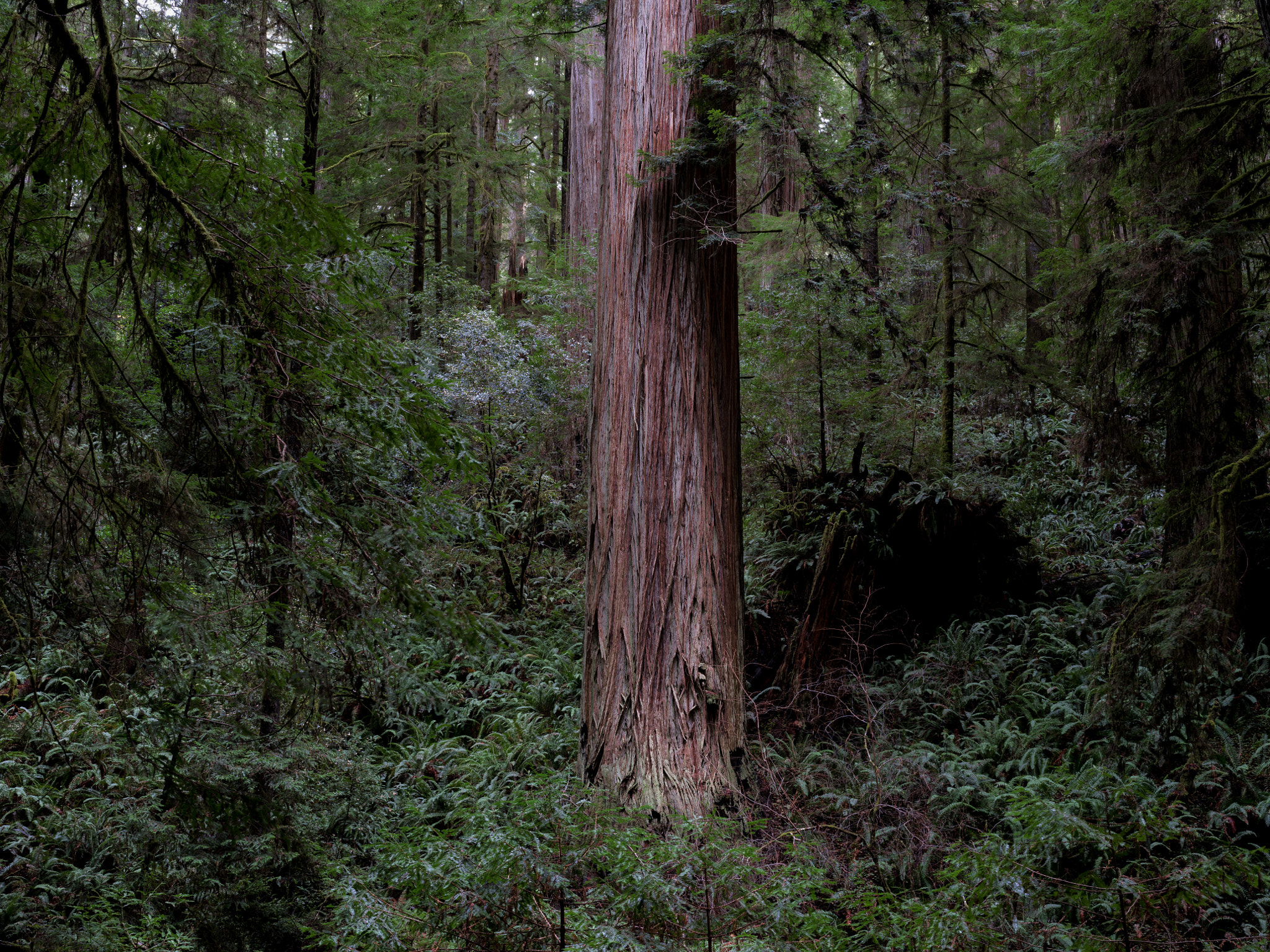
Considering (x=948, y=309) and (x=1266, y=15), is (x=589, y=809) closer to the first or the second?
(x=1266, y=15)

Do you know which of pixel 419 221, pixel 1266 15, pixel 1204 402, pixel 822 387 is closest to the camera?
pixel 1266 15

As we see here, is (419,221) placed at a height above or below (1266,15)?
above

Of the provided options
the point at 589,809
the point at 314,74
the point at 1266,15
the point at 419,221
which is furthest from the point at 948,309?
the point at 419,221

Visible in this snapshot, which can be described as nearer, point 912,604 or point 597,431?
point 597,431

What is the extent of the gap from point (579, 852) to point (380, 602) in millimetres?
1401

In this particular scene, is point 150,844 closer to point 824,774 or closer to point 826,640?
point 824,774

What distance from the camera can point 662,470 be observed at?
5078mm

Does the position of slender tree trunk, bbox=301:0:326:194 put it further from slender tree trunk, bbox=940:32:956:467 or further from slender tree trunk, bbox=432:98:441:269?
slender tree trunk, bbox=940:32:956:467

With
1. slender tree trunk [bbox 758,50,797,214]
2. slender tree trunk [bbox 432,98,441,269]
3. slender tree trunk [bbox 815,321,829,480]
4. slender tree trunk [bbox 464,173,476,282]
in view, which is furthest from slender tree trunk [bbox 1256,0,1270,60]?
slender tree trunk [bbox 464,173,476,282]

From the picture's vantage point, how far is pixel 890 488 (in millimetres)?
7379

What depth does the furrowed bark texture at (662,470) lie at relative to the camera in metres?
4.85

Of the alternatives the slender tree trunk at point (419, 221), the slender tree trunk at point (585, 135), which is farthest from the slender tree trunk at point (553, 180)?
the slender tree trunk at point (419, 221)

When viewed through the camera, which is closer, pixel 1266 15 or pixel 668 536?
pixel 1266 15

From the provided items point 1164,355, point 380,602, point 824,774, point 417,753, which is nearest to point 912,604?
point 824,774
